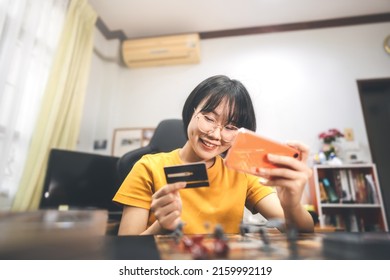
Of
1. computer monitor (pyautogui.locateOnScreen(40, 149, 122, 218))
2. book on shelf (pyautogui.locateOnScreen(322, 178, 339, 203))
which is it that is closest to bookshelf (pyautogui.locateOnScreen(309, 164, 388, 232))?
book on shelf (pyautogui.locateOnScreen(322, 178, 339, 203))

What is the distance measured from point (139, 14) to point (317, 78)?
85cm

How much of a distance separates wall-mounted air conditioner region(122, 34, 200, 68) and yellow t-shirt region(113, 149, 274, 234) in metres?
0.44

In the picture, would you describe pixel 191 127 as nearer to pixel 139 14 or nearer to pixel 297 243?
pixel 297 243

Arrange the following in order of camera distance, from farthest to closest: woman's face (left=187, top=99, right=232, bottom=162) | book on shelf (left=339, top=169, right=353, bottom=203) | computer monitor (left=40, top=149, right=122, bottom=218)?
book on shelf (left=339, top=169, right=353, bottom=203), computer monitor (left=40, top=149, right=122, bottom=218), woman's face (left=187, top=99, right=232, bottom=162)

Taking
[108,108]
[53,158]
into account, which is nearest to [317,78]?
[108,108]

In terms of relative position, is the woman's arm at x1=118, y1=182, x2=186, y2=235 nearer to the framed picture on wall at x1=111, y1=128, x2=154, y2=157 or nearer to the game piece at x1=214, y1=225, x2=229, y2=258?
the game piece at x1=214, y1=225, x2=229, y2=258

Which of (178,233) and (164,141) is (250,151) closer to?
(178,233)

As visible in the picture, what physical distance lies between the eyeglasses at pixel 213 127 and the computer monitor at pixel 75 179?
636 mm

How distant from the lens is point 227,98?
375 millimetres

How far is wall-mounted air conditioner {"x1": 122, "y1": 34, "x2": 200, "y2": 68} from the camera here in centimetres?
82

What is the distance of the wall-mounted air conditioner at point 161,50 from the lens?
0.82 metres

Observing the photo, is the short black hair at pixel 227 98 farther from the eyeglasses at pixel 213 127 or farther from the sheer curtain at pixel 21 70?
the sheer curtain at pixel 21 70
